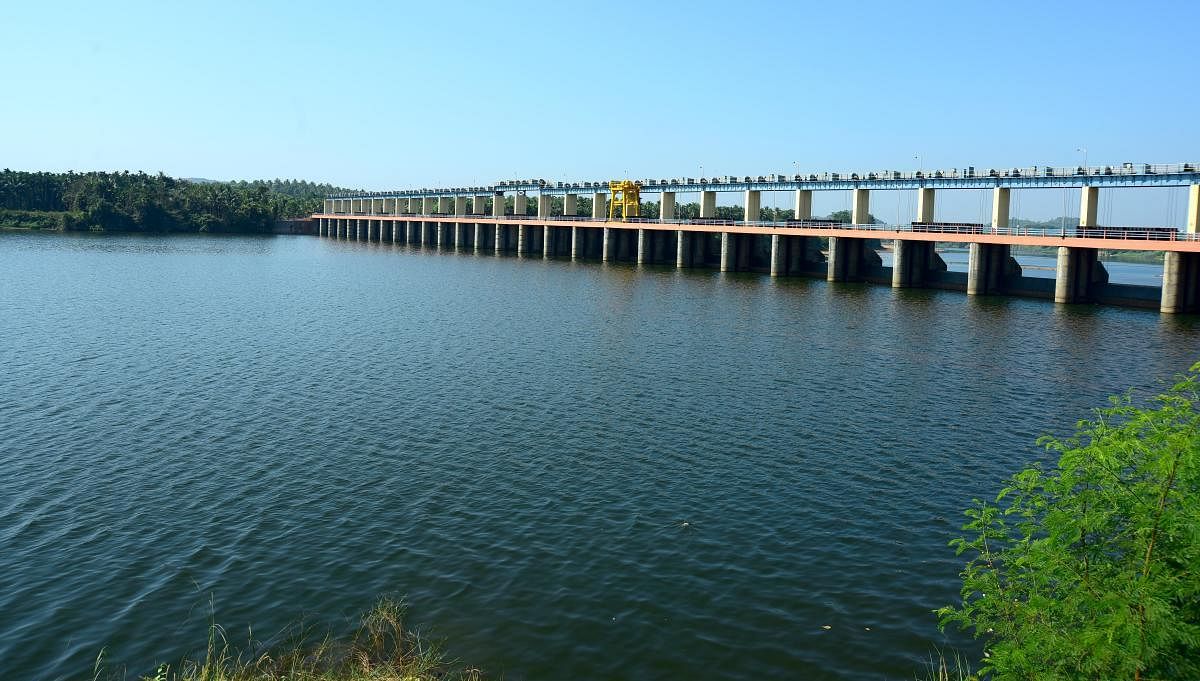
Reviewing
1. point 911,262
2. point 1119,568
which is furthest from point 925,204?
point 1119,568

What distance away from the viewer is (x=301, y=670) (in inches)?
653

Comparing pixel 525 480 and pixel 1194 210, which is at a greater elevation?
pixel 1194 210

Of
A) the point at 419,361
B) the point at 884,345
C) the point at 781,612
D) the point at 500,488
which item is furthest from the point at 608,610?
the point at 884,345

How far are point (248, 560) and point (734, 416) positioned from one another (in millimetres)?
20704

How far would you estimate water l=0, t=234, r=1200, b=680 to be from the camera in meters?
18.8

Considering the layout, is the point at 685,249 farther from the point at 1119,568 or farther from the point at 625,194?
the point at 1119,568

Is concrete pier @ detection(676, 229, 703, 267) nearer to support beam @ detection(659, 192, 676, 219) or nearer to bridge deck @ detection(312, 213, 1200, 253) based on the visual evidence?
bridge deck @ detection(312, 213, 1200, 253)

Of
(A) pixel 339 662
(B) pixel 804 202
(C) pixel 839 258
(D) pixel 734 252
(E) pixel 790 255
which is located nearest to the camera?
(A) pixel 339 662

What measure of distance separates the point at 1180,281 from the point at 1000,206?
78.4 ft

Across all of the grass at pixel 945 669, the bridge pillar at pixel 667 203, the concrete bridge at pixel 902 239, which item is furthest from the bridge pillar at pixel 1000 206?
the grass at pixel 945 669

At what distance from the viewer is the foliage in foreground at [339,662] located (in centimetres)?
1636

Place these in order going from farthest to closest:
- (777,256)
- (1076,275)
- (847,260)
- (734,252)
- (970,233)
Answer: (734,252) < (777,256) < (847,260) < (970,233) < (1076,275)

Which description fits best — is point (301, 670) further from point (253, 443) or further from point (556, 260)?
point (556, 260)

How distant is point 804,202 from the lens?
12106 cm
